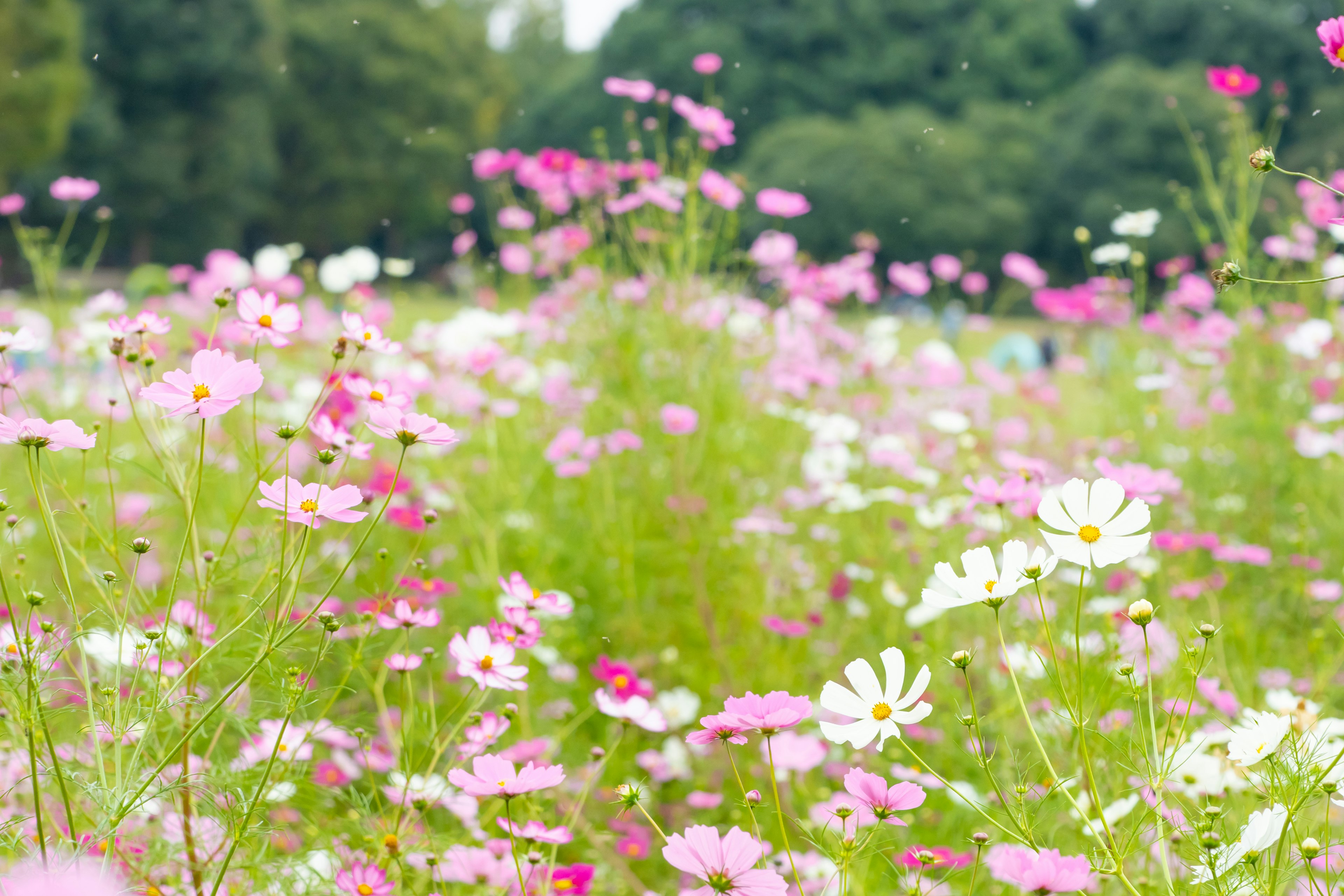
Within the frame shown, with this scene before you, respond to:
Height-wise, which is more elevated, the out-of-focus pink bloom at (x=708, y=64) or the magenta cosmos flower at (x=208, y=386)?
the magenta cosmos flower at (x=208, y=386)

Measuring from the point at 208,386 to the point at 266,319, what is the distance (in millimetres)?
216

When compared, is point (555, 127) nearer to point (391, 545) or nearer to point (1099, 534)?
point (391, 545)

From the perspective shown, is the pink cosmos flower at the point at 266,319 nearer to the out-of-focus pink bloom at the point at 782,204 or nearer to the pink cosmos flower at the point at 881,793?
the pink cosmos flower at the point at 881,793

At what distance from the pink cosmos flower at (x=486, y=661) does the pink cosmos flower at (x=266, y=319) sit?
0.31m

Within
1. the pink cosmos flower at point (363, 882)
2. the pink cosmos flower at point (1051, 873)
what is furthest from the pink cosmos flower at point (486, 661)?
the pink cosmos flower at point (1051, 873)

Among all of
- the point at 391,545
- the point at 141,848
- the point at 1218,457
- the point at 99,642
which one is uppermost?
the point at 99,642

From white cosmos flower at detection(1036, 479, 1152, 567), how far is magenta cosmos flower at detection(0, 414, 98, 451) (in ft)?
2.14

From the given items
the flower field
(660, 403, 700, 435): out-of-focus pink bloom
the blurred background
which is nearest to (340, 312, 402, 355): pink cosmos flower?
the flower field

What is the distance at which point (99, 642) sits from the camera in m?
1.07

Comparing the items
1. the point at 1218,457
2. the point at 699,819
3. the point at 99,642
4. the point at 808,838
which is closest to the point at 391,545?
the point at 699,819

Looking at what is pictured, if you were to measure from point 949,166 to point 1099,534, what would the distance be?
559 inches

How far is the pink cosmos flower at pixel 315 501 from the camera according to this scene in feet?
2.26

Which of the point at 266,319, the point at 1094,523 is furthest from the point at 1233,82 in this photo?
the point at 266,319

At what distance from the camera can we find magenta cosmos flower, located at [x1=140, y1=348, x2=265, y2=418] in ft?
2.25
